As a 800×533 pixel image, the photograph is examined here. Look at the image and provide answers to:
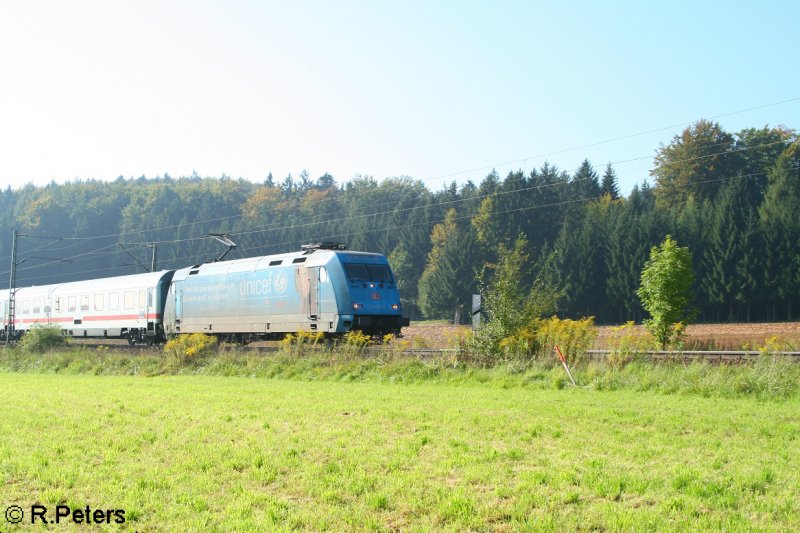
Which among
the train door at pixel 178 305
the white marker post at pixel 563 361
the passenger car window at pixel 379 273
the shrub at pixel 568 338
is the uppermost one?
the passenger car window at pixel 379 273

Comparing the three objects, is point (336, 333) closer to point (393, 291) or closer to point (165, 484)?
point (393, 291)

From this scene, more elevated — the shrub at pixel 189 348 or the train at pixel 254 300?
the train at pixel 254 300

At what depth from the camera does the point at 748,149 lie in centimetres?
7606

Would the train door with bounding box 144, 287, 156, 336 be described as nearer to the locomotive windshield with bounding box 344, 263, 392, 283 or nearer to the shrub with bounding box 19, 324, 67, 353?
the shrub with bounding box 19, 324, 67, 353

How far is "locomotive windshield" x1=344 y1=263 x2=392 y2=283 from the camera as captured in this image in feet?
91.8

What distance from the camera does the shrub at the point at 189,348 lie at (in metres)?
27.2

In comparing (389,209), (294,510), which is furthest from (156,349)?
(389,209)

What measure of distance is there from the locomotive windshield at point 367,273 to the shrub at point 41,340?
49.8 feet

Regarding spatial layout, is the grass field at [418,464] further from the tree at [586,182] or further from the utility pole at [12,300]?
the tree at [586,182]

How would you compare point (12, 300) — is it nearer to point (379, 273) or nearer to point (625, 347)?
point (379, 273)

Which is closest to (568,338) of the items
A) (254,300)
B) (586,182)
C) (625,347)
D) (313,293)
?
(625,347)

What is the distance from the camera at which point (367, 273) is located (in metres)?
28.7

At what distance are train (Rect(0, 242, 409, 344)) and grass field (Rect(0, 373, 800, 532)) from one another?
13762mm

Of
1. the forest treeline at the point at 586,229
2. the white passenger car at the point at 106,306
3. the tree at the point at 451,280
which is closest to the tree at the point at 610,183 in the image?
the forest treeline at the point at 586,229
